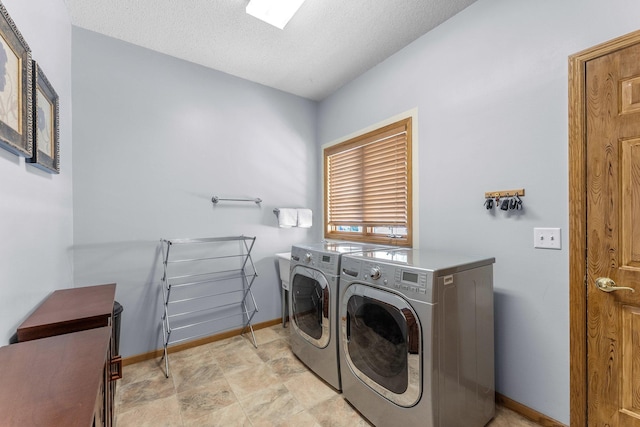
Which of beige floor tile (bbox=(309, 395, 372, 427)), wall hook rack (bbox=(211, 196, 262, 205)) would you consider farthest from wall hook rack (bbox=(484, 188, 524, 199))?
wall hook rack (bbox=(211, 196, 262, 205))

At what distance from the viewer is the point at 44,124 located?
1.45m

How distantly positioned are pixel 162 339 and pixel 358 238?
204 centimetres

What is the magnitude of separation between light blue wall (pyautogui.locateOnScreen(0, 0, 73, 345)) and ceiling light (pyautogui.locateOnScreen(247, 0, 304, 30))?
1149 millimetres

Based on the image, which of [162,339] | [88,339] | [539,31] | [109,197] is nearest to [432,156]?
[539,31]

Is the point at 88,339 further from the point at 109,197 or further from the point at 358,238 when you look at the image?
the point at 358,238

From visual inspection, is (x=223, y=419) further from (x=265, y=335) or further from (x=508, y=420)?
(x=508, y=420)

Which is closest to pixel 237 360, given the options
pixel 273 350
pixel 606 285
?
pixel 273 350

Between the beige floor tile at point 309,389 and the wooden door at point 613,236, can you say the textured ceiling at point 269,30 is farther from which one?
the beige floor tile at point 309,389

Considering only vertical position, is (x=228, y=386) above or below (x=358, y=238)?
below

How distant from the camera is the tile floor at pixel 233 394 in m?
1.63

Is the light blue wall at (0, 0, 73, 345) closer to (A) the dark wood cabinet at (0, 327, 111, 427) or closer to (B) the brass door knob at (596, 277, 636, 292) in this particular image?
(A) the dark wood cabinet at (0, 327, 111, 427)

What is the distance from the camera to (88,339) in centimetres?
98

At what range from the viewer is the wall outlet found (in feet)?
4.87

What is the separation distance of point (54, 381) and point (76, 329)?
57 centimetres
